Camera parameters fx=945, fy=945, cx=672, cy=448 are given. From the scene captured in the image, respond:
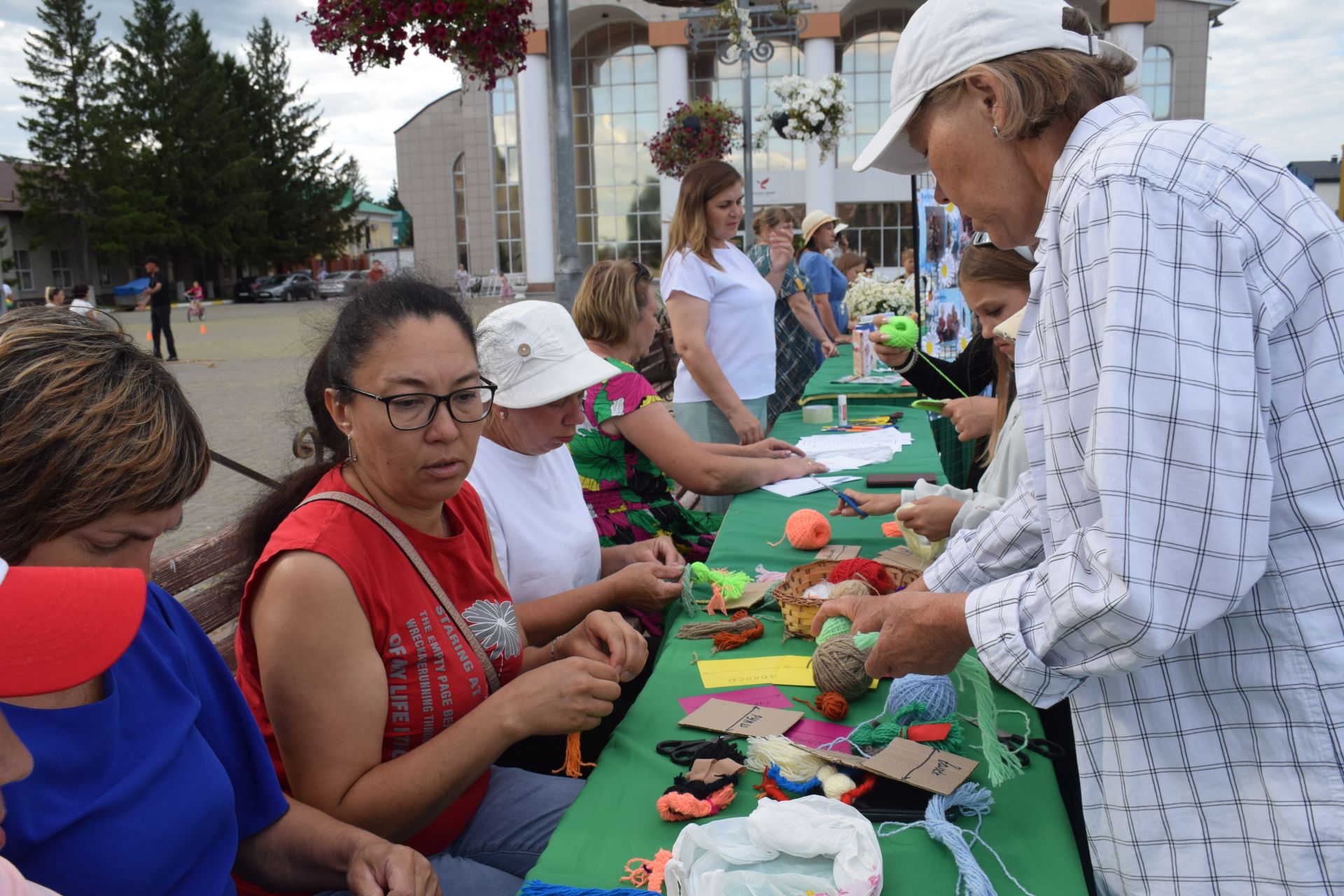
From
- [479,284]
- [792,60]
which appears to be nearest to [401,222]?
[479,284]

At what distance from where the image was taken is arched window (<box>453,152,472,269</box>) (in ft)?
120

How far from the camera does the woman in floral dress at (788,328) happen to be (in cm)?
571

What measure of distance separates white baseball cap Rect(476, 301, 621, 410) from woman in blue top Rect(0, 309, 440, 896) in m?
1.12

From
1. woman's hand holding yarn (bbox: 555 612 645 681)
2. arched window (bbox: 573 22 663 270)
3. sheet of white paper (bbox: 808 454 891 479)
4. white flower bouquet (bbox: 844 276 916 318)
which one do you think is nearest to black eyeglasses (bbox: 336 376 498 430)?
woman's hand holding yarn (bbox: 555 612 645 681)

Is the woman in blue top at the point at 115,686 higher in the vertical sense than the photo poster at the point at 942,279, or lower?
lower

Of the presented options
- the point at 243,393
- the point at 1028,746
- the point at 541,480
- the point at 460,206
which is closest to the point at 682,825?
the point at 1028,746

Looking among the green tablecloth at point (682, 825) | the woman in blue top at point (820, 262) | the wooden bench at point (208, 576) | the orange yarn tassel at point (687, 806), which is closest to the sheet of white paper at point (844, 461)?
the green tablecloth at point (682, 825)

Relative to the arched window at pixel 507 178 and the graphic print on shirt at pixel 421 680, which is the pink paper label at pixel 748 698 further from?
the arched window at pixel 507 178

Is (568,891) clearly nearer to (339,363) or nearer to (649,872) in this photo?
(649,872)

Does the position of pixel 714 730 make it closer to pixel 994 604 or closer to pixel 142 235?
pixel 994 604

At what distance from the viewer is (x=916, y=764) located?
54.4 inches

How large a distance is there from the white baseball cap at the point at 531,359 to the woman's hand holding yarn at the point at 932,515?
83 cm

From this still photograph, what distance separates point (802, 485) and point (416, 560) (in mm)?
1884

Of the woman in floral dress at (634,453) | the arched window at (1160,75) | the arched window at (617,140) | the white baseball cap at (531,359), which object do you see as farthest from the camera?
the arched window at (617,140)
